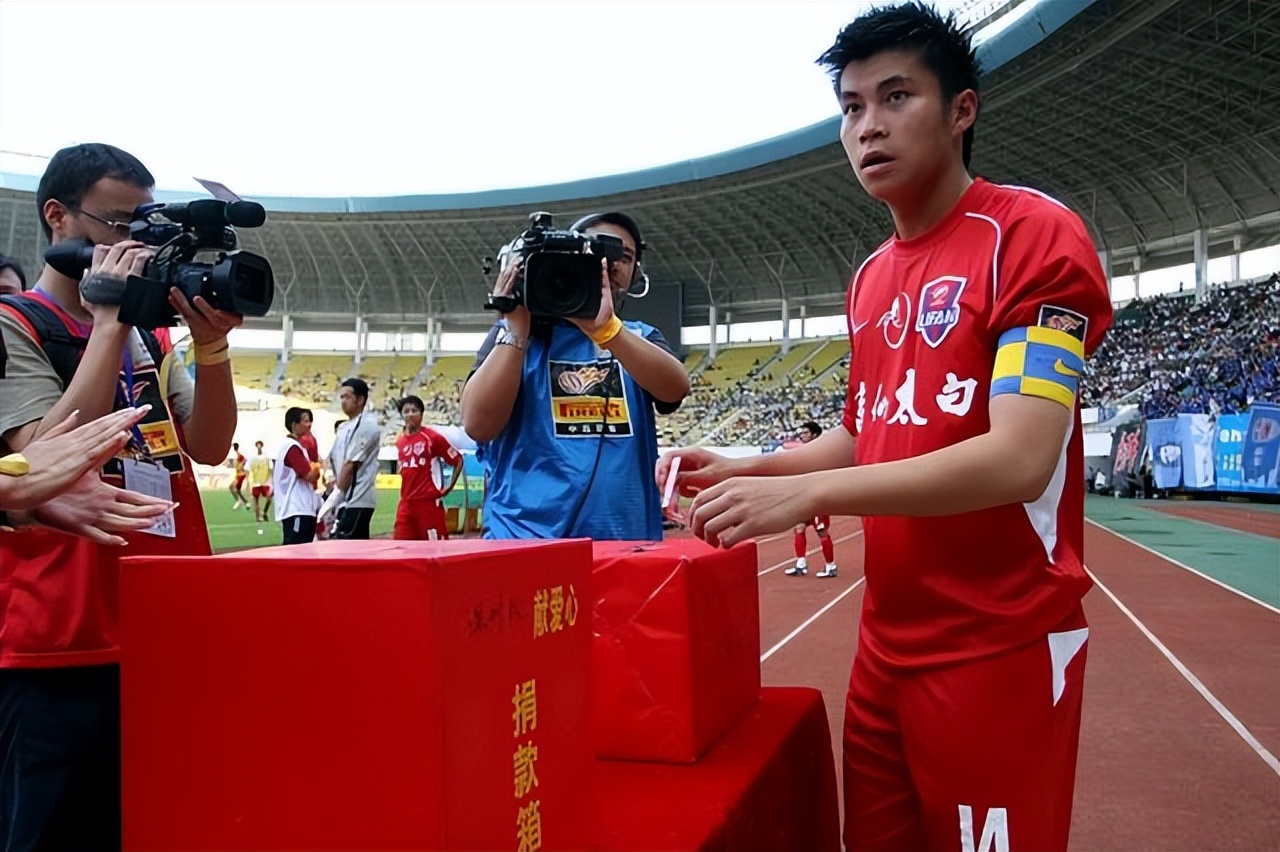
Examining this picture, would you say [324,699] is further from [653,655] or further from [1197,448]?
[1197,448]

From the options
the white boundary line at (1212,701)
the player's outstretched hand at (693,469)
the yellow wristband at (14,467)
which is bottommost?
the white boundary line at (1212,701)

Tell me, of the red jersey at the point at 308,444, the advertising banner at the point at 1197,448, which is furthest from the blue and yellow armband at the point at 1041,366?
the advertising banner at the point at 1197,448

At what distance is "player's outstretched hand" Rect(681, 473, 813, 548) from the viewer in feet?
3.73

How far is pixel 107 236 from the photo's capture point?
176 centimetres

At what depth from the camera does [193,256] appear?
5.41 feet

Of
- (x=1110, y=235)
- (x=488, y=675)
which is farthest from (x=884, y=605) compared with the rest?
(x=1110, y=235)

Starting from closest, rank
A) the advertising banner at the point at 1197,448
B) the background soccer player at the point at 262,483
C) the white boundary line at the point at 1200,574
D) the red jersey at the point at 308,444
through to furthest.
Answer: the white boundary line at the point at 1200,574 → the red jersey at the point at 308,444 → the background soccer player at the point at 262,483 → the advertising banner at the point at 1197,448

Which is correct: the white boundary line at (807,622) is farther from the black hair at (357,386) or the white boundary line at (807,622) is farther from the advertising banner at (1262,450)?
the advertising banner at (1262,450)

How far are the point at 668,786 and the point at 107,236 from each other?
1.41m

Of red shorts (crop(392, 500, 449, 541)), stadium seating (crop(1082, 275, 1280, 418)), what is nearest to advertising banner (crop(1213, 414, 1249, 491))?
stadium seating (crop(1082, 275, 1280, 418))

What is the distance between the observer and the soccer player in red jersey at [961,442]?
129cm

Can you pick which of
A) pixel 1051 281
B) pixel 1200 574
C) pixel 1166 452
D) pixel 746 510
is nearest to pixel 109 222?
pixel 746 510

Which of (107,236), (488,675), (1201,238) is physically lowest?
(488,675)

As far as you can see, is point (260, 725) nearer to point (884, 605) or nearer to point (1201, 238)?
point (884, 605)
